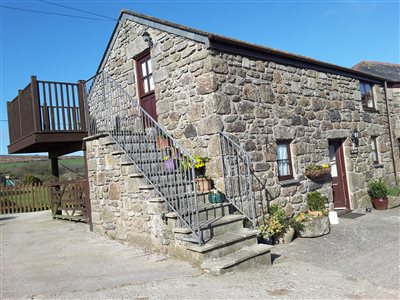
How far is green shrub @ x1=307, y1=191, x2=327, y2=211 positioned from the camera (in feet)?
26.0

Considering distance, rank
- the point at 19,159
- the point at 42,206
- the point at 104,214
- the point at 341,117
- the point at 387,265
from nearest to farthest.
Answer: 1. the point at 387,265
2. the point at 104,214
3. the point at 341,117
4. the point at 42,206
5. the point at 19,159

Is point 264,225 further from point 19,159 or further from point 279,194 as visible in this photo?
point 19,159

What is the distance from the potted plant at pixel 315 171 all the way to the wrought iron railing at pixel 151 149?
10.2 ft

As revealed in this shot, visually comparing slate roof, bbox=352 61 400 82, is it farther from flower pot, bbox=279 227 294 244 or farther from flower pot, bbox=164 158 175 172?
flower pot, bbox=164 158 175 172

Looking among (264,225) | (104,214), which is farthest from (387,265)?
(104,214)

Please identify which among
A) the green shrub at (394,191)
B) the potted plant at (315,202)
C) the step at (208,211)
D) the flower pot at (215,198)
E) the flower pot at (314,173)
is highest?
the flower pot at (314,173)

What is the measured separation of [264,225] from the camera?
663cm

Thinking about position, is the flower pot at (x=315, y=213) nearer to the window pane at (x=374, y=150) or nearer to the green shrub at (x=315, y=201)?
the green shrub at (x=315, y=201)

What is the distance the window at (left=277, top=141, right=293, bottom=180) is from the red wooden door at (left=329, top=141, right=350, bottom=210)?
2394 mm

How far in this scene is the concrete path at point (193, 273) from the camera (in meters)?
4.16

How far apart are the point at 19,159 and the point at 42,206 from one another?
672 inches

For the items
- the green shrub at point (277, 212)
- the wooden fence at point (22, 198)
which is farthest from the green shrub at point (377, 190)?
the wooden fence at point (22, 198)

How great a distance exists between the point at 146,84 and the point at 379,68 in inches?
439

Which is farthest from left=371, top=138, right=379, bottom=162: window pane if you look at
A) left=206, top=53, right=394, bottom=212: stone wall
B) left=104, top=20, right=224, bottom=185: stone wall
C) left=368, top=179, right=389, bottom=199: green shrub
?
left=104, top=20, right=224, bottom=185: stone wall
